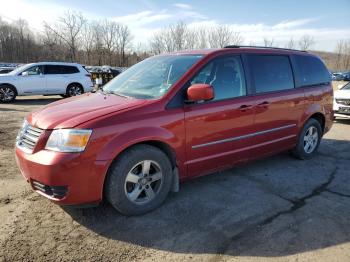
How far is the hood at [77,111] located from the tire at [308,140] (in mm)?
3240

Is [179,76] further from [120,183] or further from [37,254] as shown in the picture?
[37,254]

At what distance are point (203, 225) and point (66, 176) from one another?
4.82ft

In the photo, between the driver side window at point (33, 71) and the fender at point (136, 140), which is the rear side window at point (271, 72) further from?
the driver side window at point (33, 71)

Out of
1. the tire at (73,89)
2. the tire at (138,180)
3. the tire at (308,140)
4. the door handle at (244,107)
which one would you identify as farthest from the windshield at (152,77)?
the tire at (73,89)

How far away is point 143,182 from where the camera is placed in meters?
3.72

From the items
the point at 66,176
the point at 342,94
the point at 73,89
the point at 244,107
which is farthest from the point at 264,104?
the point at 73,89

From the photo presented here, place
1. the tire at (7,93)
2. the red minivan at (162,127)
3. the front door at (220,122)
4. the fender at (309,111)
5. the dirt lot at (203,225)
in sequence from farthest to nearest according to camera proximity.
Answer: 1. the tire at (7,93)
2. the fender at (309,111)
3. the front door at (220,122)
4. the red minivan at (162,127)
5. the dirt lot at (203,225)

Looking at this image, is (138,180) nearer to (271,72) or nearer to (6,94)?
(271,72)

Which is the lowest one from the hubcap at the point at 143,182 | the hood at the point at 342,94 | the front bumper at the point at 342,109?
the hubcap at the point at 143,182

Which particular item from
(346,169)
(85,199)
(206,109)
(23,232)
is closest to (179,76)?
(206,109)

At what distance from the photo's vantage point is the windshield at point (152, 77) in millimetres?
4029

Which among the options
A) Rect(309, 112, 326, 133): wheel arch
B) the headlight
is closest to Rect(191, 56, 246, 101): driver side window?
the headlight

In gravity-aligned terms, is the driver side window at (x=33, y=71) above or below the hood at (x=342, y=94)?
above

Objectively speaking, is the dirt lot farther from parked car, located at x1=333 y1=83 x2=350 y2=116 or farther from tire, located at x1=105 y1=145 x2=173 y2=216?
parked car, located at x1=333 y1=83 x2=350 y2=116
